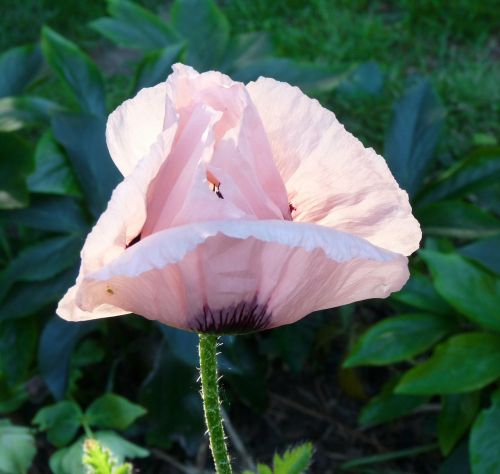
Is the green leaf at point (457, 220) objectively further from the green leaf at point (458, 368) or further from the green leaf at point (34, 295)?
the green leaf at point (34, 295)

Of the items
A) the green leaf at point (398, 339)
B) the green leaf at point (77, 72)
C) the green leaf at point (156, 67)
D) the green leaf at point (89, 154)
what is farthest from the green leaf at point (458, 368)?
the green leaf at point (77, 72)

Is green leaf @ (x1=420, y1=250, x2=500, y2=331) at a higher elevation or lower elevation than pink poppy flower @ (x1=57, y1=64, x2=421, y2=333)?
lower

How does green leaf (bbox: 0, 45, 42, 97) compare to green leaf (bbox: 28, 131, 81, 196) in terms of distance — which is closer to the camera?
green leaf (bbox: 28, 131, 81, 196)

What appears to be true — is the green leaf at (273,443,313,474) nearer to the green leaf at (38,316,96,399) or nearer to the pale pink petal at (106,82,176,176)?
the pale pink petal at (106,82,176,176)

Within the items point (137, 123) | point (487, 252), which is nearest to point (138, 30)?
point (487, 252)

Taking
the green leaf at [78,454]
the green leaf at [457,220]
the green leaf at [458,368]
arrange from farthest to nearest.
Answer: the green leaf at [457,220]
the green leaf at [458,368]
the green leaf at [78,454]

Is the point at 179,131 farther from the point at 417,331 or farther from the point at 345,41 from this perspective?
the point at 345,41

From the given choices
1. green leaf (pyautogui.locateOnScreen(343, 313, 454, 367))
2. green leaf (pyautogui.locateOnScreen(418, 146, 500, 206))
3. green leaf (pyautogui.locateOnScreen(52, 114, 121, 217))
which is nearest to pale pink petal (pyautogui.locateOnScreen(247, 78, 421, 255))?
green leaf (pyautogui.locateOnScreen(343, 313, 454, 367))
